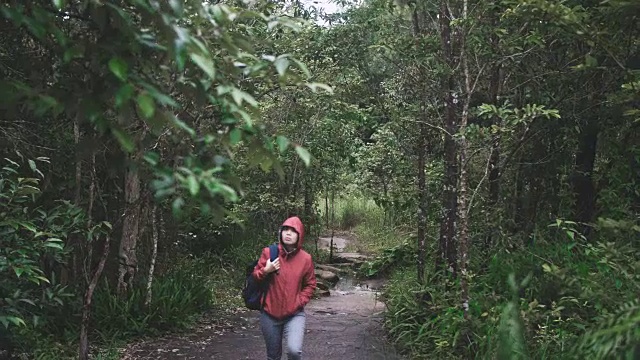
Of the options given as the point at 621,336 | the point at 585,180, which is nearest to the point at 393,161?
the point at 585,180

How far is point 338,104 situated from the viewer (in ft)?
33.8

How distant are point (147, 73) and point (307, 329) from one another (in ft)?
20.7

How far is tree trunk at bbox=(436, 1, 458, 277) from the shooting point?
19.9ft

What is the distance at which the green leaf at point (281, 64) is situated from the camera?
5.68ft

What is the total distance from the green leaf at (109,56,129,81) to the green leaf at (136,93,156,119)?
66mm

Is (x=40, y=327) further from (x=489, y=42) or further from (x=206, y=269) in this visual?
(x=489, y=42)

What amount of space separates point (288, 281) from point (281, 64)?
283cm

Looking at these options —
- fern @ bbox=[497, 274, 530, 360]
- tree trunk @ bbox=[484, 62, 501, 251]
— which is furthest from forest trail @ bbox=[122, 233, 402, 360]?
fern @ bbox=[497, 274, 530, 360]

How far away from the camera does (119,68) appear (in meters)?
1.54

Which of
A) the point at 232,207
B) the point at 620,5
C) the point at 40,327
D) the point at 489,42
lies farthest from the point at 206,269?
the point at 620,5

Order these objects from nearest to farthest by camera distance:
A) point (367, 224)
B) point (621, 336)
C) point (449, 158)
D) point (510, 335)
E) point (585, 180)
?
point (510, 335)
point (621, 336)
point (449, 158)
point (585, 180)
point (367, 224)

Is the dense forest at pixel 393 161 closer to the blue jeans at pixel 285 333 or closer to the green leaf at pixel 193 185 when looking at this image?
the green leaf at pixel 193 185

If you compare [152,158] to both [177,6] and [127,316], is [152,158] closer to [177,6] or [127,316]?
[177,6]

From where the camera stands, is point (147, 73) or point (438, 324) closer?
point (147, 73)
